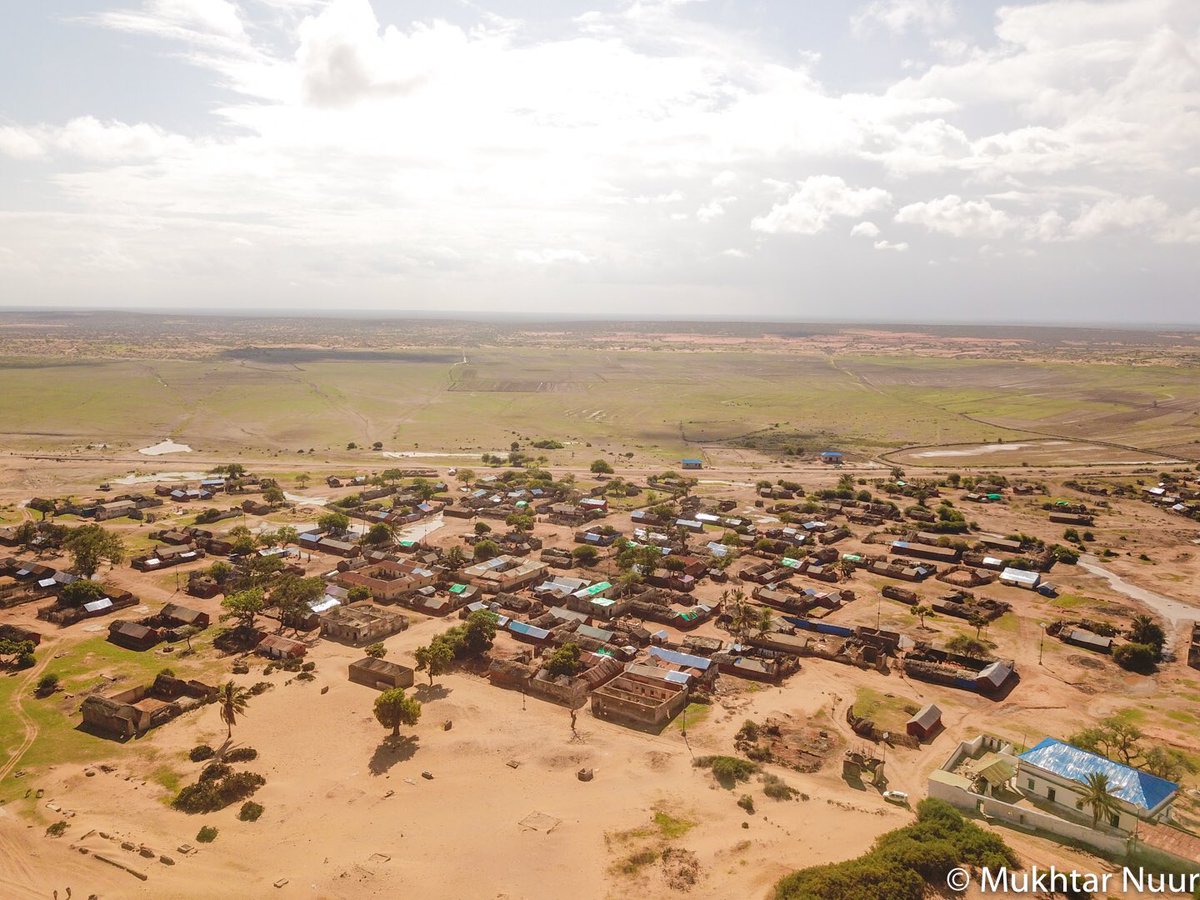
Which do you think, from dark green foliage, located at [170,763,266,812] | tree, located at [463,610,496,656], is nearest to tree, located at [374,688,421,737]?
dark green foliage, located at [170,763,266,812]

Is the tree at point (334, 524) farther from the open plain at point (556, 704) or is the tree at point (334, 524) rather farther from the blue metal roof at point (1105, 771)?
the blue metal roof at point (1105, 771)

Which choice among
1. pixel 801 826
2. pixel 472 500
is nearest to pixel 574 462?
pixel 472 500

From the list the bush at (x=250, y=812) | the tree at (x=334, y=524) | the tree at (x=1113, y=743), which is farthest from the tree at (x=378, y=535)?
the tree at (x=1113, y=743)

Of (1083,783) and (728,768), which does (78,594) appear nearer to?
(728,768)

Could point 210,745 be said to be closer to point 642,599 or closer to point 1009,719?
point 642,599

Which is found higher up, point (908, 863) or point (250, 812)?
point (908, 863)

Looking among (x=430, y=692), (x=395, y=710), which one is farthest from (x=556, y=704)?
(x=395, y=710)
